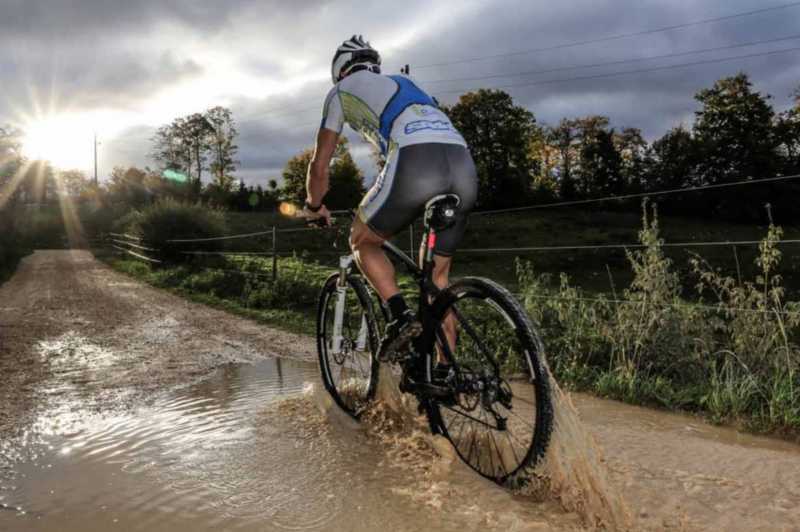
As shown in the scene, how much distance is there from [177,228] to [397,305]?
51.3ft

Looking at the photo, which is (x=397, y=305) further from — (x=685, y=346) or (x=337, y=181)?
(x=337, y=181)

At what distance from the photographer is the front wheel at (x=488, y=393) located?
2.58 m

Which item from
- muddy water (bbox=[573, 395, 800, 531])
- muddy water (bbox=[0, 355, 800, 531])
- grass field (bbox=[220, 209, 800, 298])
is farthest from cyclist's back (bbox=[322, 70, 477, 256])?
grass field (bbox=[220, 209, 800, 298])

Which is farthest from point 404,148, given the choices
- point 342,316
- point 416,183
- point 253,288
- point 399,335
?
point 253,288

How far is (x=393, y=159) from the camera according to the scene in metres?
3.06

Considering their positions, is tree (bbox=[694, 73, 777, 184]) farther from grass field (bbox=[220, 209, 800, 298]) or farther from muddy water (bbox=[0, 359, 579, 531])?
muddy water (bbox=[0, 359, 579, 531])

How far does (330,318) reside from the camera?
4684mm

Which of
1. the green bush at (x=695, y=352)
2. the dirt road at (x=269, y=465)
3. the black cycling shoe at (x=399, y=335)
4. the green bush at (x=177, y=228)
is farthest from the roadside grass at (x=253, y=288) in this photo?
the black cycling shoe at (x=399, y=335)

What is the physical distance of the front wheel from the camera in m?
2.58

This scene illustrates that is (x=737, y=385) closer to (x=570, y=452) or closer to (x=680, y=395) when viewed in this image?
(x=680, y=395)

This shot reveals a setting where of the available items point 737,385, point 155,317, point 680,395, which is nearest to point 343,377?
point 680,395

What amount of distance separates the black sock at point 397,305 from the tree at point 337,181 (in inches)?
2285

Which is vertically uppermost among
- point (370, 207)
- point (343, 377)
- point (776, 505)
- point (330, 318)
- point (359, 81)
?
point (359, 81)

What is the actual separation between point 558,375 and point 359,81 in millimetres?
3144
